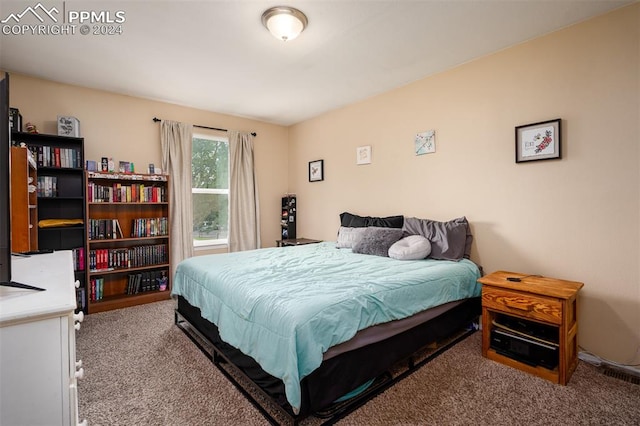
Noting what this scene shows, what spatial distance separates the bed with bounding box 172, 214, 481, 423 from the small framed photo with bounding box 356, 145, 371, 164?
1379 millimetres

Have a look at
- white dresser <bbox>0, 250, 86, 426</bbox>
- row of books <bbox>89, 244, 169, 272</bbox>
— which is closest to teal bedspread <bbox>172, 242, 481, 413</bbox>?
white dresser <bbox>0, 250, 86, 426</bbox>

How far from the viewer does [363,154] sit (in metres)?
4.00

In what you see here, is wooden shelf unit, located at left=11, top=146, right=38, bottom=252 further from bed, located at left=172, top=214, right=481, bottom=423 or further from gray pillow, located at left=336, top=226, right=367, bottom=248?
gray pillow, located at left=336, top=226, right=367, bottom=248

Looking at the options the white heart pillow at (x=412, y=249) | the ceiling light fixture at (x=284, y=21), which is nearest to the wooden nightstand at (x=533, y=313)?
the white heart pillow at (x=412, y=249)

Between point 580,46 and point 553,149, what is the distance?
782 millimetres

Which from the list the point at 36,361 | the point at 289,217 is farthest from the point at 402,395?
the point at 289,217

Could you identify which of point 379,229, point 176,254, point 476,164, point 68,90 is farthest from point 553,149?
point 68,90

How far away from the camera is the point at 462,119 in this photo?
9.87ft

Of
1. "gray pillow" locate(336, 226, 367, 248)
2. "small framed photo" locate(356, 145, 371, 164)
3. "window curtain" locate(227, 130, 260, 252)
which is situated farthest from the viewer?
"window curtain" locate(227, 130, 260, 252)

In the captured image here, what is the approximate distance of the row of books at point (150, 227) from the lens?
3703 millimetres

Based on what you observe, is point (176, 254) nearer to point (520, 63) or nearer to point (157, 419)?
point (157, 419)

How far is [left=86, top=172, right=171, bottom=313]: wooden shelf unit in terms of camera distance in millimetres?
3395

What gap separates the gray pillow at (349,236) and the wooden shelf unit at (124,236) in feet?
7.30

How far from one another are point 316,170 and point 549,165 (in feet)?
9.81
